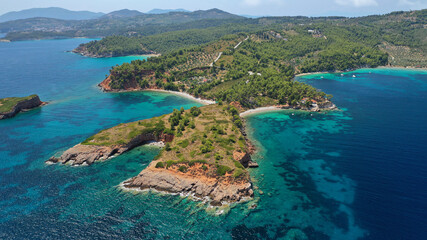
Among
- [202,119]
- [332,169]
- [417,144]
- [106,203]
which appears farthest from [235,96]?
[106,203]

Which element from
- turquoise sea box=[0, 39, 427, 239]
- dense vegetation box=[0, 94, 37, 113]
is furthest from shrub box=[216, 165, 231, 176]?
Answer: dense vegetation box=[0, 94, 37, 113]

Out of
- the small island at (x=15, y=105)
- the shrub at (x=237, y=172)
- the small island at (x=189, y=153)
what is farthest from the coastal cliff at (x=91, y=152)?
the small island at (x=15, y=105)

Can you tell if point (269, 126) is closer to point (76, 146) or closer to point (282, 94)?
point (282, 94)

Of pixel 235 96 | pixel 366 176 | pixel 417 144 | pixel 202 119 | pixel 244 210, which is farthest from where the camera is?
pixel 235 96

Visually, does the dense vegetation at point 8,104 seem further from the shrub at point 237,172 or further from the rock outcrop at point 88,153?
the shrub at point 237,172

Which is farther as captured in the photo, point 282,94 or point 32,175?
point 282,94

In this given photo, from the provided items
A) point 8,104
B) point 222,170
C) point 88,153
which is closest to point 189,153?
point 222,170
